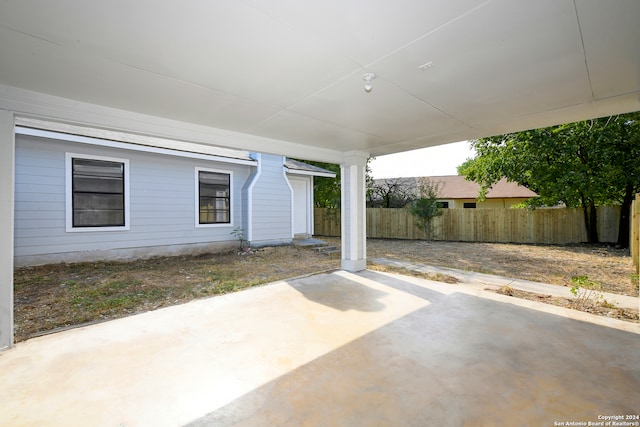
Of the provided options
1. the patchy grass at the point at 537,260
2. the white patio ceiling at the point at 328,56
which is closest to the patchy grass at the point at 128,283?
the white patio ceiling at the point at 328,56

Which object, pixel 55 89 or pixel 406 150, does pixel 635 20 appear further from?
pixel 55 89

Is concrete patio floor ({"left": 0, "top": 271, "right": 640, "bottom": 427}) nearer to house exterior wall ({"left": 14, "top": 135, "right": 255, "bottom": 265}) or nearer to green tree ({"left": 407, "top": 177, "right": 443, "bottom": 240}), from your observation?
house exterior wall ({"left": 14, "top": 135, "right": 255, "bottom": 265})

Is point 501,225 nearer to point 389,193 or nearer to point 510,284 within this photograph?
point 389,193

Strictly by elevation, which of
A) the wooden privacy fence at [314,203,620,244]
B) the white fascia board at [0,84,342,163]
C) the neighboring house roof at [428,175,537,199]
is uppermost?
the neighboring house roof at [428,175,537,199]

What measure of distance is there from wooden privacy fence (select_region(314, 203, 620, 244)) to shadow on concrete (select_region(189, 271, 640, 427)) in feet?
28.3

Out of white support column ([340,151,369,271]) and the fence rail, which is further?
the fence rail

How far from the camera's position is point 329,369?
7.91 feet

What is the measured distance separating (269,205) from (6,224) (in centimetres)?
644

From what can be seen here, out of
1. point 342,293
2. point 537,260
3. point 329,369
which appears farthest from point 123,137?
point 537,260

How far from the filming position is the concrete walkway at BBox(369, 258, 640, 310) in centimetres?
404

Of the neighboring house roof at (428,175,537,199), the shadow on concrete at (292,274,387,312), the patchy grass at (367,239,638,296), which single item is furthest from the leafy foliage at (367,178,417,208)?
the shadow on concrete at (292,274,387,312)

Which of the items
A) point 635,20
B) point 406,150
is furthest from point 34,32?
point 406,150

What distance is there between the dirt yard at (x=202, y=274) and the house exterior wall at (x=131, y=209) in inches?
14.6

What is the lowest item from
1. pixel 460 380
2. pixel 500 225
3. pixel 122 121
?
pixel 460 380
